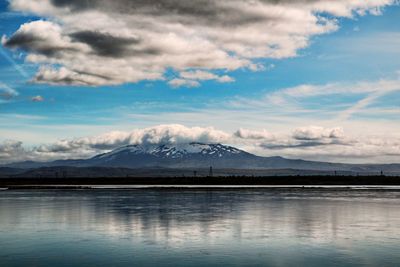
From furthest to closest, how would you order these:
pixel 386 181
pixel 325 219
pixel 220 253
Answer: pixel 386 181 < pixel 325 219 < pixel 220 253

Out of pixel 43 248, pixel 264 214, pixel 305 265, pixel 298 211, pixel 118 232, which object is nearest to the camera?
pixel 305 265

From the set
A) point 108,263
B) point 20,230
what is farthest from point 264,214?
point 108,263

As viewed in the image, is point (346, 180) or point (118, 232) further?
point (346, 180)

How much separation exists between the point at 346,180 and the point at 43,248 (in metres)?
112

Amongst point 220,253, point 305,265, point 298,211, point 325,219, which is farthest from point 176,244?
point 298,211

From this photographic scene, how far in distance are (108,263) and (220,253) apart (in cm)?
437

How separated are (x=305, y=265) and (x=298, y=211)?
19417 mm

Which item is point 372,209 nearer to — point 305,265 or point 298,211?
point 298,211

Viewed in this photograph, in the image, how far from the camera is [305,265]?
1758 centimetres

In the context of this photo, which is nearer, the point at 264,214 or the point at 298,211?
the point at 264,214

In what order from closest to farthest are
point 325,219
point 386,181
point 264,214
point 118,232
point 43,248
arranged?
point 43,248, point 118,232, point 325,219, point 264,214, point 386,181

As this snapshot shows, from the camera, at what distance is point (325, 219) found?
31.4 m

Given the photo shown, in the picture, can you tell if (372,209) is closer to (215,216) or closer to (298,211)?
(298,211)

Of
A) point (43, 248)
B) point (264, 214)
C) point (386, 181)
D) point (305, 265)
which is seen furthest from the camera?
point (386, 181)
